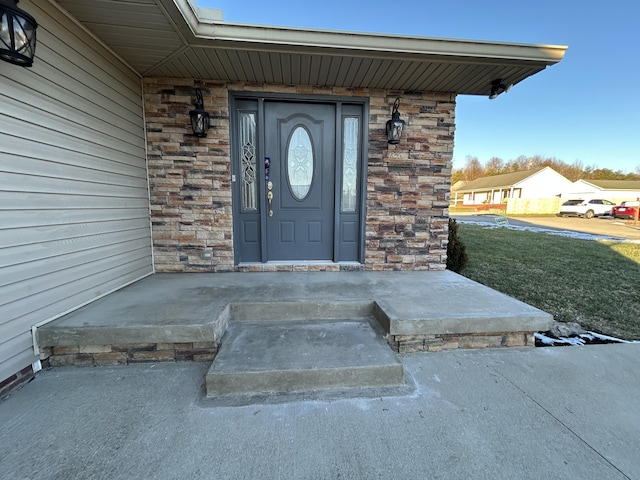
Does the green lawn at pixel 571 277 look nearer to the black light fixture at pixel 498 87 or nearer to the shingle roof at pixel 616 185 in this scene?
the black light fixture at pixel 498 87

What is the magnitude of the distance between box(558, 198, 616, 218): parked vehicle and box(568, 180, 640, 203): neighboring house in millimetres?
8343

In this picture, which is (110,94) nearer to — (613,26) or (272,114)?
(272,114)

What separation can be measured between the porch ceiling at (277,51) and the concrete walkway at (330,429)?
2635mm

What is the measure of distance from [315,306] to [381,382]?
0.87m

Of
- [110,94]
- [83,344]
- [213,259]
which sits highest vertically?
[110,94]

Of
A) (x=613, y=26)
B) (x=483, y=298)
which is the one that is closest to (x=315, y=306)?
(x=483, y=298)

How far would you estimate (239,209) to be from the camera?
3.39m

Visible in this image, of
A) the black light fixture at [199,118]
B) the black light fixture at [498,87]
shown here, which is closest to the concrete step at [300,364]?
the black light fixture at [199,118]

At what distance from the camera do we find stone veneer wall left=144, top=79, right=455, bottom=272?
3154 millimetres

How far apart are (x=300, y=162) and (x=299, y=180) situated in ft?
0.74

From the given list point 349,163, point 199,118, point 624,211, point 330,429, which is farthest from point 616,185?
point 330,429

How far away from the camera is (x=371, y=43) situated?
2.47 meters

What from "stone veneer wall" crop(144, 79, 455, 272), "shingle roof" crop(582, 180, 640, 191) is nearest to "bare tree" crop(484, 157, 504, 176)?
"shingle roof" crop(582, 180, 640, 191)

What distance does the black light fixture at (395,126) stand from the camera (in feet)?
10.5
